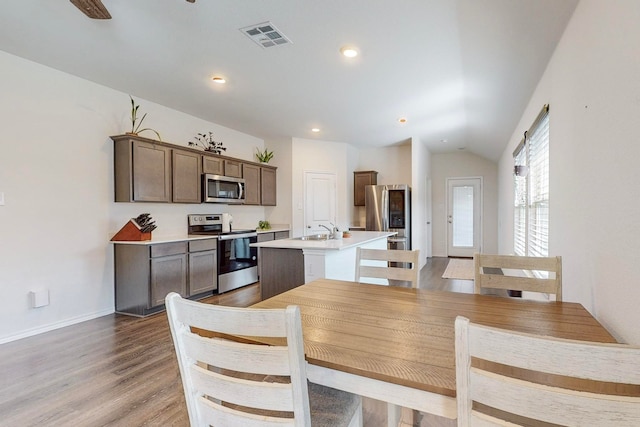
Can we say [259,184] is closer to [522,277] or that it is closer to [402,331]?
[522,277]

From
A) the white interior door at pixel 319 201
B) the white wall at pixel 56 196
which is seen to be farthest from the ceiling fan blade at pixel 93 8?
the white interior door at pixel 319 201

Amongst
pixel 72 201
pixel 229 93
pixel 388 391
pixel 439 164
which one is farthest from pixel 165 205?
pixel 439 164

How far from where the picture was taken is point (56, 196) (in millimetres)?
3379

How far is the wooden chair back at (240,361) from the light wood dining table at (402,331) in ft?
0.51

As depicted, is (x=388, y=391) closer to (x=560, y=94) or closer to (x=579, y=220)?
(x=579, y=220)

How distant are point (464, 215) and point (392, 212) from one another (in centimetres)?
281

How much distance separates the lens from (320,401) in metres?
1.18

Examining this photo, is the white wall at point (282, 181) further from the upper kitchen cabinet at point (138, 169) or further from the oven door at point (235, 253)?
the upper kitchen cabinet at point (138, 169)

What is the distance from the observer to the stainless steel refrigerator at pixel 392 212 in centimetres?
→ 635

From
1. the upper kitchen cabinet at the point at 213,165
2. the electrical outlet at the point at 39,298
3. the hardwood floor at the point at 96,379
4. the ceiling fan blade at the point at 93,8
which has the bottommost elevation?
the hardwood floor at the point at 96,379

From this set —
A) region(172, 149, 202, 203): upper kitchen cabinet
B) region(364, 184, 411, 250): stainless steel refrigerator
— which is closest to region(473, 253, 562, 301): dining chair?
region(172, 149, 202, 203): upper kitchen cabinet

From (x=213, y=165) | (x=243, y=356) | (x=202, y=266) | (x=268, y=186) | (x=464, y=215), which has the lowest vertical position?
(x=202, y=266)

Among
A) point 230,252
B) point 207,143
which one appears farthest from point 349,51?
point 230,252

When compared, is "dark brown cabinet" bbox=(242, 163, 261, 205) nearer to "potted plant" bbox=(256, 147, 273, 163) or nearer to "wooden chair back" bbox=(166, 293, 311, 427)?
"potted plant" bbox=(256, 147, 273, 163)
